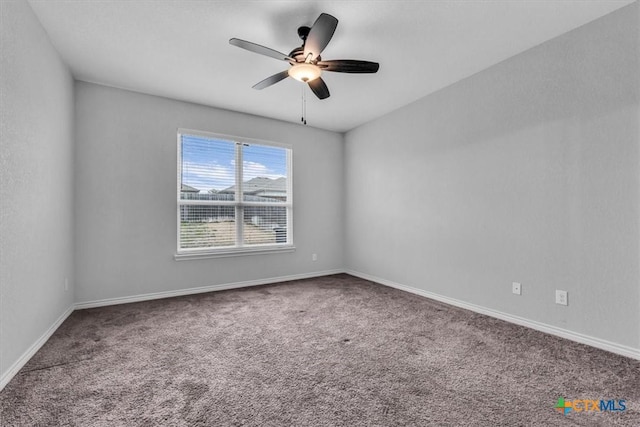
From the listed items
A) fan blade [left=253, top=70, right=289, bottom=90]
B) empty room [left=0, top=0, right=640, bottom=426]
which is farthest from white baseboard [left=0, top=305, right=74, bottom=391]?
fan blade [left=253, top=70, right=289, bottom=90]

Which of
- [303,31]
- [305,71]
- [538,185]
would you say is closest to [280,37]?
[303,31]

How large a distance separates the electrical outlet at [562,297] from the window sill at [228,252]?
336 cm

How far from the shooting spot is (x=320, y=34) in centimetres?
204

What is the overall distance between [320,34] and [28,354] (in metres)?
3.13

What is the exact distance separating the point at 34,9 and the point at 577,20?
422cm

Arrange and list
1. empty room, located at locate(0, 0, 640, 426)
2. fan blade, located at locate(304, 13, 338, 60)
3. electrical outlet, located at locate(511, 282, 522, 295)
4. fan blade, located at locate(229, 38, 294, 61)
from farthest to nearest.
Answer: electrical outlet, located at locate(511, 282, 522, 295)
fan blade, located at locate(229, 38, 294, 61)
fan blade, located at locate(304, 13, 338, 60)
empty room, located at locate(0, 0, 640, 426)

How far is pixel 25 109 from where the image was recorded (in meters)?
2.12

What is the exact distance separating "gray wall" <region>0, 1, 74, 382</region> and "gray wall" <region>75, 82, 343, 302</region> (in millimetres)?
337

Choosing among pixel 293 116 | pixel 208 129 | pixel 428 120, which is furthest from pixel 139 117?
pixel 428 120

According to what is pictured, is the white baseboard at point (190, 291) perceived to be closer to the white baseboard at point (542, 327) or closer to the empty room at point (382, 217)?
the empty room at point (382, 217)

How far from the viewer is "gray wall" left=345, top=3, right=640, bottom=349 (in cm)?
220

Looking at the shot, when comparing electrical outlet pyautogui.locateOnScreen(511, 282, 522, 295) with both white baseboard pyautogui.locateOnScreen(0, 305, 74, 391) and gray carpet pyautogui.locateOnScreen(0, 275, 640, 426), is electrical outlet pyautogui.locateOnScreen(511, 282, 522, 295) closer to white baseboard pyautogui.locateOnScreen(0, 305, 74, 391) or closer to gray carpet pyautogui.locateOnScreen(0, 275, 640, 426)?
gray carpet pyautogui.locateOnScreen(0, 275, 640, 426)

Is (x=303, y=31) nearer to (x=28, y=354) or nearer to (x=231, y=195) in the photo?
(x=231, y=195)

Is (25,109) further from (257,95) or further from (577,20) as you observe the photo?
(577,20)
